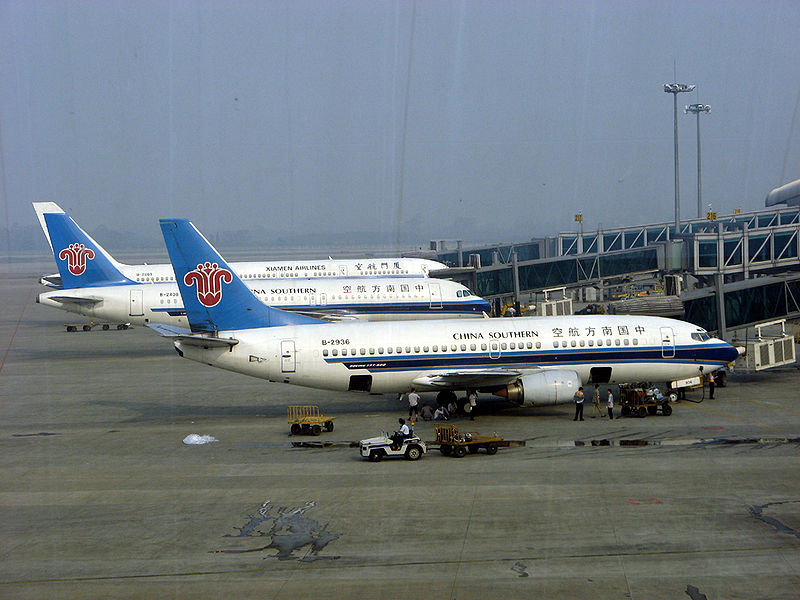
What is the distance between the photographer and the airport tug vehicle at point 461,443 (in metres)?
29.9

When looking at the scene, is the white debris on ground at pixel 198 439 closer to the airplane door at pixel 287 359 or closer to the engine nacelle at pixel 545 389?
the airplane door at pixel 287 359

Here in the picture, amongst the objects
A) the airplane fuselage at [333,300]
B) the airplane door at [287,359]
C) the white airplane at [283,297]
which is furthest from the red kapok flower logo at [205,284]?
the airplane fuselage at [333,300]

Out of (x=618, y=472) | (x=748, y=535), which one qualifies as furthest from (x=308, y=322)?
(x=748, y=535)

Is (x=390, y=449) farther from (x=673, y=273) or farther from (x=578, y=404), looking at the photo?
(x=673, y=273)

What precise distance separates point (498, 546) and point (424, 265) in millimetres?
56059

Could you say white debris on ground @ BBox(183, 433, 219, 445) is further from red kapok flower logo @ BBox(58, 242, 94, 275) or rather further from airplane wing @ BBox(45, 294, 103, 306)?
red kapok flower logo @ BBox(58, 242, 94, 275)

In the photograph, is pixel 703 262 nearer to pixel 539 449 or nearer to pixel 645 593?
pixel 539 449

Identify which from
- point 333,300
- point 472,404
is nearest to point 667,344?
point 472,404

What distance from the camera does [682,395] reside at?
40.9m

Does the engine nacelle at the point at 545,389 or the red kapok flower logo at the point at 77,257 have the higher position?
the red kapok flower logo at the point at 77,257

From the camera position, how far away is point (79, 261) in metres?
62.7

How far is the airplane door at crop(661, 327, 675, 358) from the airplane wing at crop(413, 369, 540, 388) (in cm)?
633

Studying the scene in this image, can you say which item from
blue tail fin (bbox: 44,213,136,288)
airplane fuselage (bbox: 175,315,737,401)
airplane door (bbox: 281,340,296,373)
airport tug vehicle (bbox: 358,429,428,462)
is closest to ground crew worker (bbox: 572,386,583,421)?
airplane fuselage (bbox: 175,315,737,401)

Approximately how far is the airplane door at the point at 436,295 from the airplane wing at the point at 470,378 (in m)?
23.7
